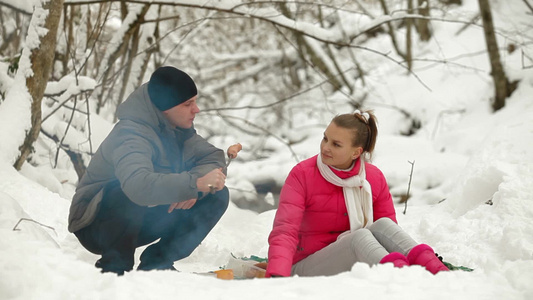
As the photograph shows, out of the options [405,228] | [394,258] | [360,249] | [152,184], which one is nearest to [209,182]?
[152,184]

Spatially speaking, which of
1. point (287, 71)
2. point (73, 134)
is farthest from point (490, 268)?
point (287, 71)

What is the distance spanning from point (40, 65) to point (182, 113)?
151cm

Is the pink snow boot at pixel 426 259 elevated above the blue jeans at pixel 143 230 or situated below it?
above

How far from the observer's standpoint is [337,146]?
2.45m

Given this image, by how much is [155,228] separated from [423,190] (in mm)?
3952

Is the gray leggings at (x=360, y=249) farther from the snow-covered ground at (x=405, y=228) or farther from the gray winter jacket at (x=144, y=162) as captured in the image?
the gray winter jacket at (x=144, y=162)

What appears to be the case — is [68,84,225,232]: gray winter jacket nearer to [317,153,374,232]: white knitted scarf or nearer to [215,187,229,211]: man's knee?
[215,187,229,211]: man's knee

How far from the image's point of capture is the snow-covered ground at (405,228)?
1523 millimetres

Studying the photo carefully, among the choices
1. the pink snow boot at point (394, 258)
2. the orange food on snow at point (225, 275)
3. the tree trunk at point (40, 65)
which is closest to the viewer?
the pink snow boot at point (394, 258)

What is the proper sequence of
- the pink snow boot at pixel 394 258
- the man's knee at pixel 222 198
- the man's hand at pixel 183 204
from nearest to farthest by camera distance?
the pink snow boot at pixel 394 258
the man's hand at pixel 183 204
the man's knee at pixel 222 198

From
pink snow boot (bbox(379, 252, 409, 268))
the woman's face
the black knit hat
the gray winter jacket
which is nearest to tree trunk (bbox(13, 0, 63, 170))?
the gray winter jacket

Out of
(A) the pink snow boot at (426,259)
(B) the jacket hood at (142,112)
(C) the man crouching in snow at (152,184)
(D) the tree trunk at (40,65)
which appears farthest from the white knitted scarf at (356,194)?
(D) the tree trunk at (40,65)

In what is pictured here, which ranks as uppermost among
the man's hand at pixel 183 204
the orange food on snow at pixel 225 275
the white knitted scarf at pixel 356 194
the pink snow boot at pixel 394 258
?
the white knitted scarf at pixel 356 194

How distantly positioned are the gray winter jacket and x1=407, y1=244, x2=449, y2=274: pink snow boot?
92 cm
